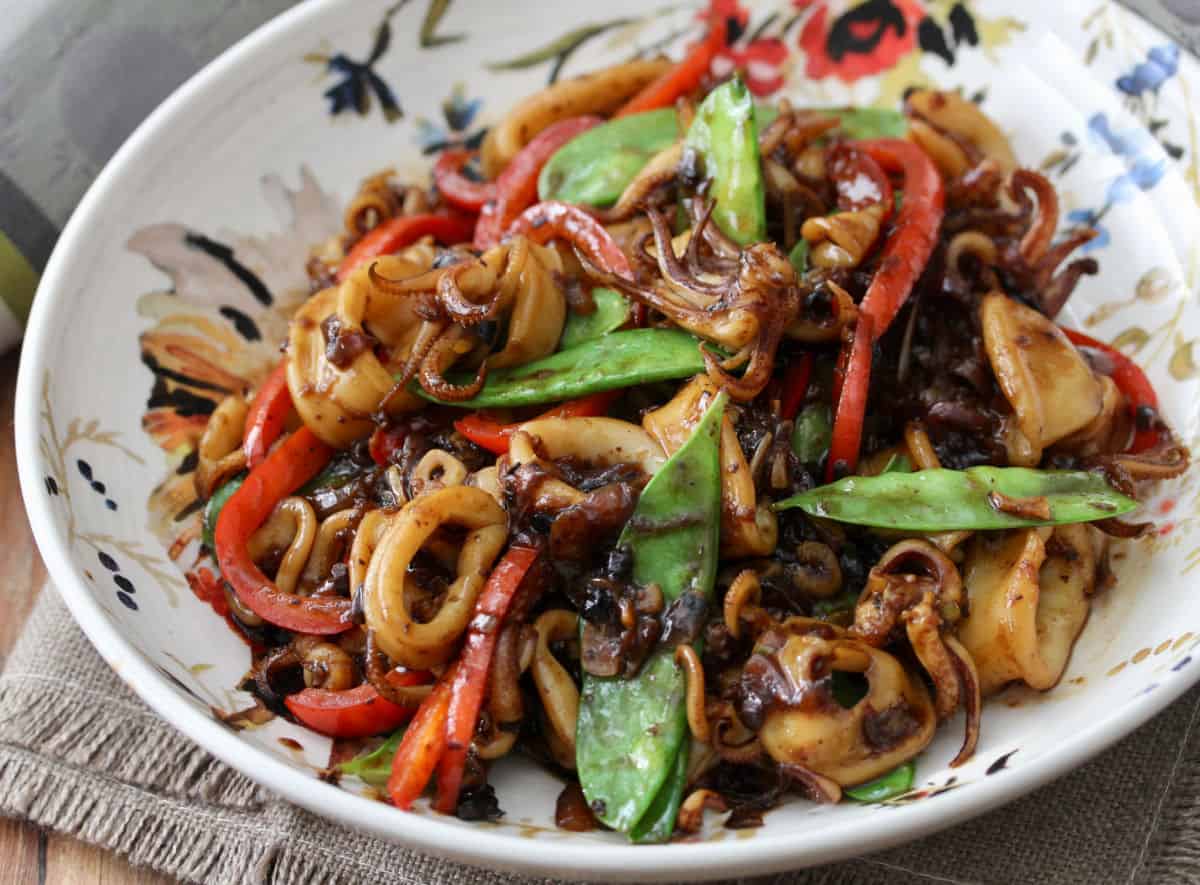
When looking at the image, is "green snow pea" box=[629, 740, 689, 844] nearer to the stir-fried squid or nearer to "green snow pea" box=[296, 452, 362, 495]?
the stir-fried squid

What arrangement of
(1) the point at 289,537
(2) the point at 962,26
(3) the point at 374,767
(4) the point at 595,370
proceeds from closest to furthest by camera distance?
(3) the point at 374,767 → (4) the point at 595,370 → (1) the point at 289,537 → (2) the point at 962,26

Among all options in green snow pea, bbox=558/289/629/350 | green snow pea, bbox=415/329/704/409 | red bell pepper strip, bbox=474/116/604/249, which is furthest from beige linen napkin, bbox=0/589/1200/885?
red bell pepper strip, bbox=474/116/604/249

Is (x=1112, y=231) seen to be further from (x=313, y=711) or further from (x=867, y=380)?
(x=313, y=711)

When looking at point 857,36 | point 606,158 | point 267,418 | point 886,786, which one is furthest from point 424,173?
point 886,786

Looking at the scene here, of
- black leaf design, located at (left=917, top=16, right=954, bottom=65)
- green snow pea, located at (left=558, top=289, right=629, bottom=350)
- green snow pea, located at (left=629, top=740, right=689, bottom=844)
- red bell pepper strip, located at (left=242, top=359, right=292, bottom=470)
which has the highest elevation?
black leaf design, located at (left=917, top=16, right=954, bottom=65)

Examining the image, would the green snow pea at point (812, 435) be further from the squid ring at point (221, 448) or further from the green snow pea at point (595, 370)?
the squid ring at point (221, 448)

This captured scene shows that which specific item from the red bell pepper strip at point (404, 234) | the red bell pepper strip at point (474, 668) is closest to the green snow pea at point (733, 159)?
the red bell pepper strip at point (404, 234)

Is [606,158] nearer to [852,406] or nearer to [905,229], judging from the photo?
[905,229]
